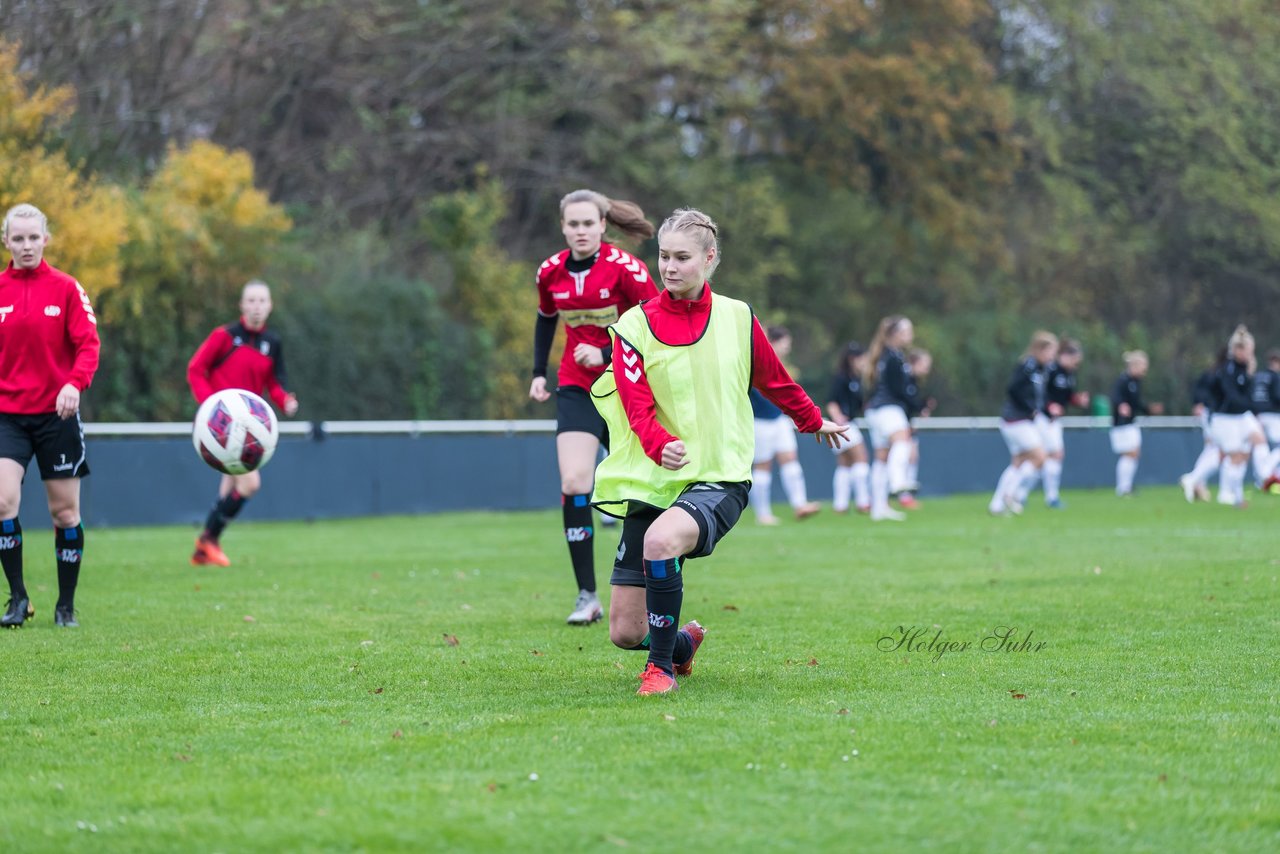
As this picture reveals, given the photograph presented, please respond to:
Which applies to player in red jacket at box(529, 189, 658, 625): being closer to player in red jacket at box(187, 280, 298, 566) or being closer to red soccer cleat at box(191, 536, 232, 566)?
player in red jacket at box(187, 280, 298, 566)

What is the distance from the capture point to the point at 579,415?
923cm

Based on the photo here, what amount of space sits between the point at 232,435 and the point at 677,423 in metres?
5.16

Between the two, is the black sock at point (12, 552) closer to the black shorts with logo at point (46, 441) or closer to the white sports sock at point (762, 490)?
the black shorts with logo at point (46, 441)

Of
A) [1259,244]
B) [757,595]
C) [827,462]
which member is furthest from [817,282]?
[757,595]

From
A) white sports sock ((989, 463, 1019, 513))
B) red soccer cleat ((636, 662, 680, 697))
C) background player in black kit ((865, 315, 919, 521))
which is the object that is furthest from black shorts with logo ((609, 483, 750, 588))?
white sports sock ((989, 463, 1019, 513))

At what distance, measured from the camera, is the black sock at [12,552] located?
8.79 meters

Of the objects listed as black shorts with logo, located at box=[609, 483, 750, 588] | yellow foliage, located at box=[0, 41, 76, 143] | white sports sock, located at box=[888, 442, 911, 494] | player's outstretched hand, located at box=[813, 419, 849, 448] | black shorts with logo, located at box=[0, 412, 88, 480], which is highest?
yellow foliage, located at box=[0, 41, 76, 143]

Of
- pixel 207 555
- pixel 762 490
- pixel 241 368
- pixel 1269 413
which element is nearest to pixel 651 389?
pixel 241 368

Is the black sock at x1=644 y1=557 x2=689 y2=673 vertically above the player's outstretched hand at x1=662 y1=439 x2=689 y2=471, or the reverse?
the player's outstretched hand at x1=662 y1=439 x2=689 y2=471

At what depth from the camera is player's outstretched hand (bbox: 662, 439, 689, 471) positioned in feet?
20.0

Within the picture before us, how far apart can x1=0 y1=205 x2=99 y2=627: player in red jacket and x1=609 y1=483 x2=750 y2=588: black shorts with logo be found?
3.36 m

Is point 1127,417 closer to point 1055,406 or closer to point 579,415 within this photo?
point 1055,406

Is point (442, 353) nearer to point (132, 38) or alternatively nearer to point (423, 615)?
point (132, 38)

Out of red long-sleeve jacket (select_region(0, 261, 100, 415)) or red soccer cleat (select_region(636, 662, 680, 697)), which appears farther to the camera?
red long-sleeve jacket (select_region(0, 261, 100, 415))
